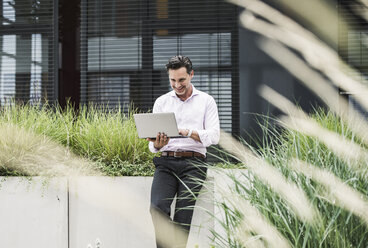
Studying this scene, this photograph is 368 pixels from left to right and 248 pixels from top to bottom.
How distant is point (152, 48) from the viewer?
538cm

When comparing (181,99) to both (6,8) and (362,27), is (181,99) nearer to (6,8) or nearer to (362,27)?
(362,27)

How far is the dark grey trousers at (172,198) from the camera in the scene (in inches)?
99.7

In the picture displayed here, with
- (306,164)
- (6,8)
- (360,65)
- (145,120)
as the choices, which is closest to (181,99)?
(145,120)

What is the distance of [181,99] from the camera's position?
2.98m

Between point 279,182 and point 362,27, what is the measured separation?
4.05 meters

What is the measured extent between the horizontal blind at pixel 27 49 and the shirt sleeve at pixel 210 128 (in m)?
3.21

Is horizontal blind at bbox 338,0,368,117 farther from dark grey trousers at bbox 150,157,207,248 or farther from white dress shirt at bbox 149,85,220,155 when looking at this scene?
dark grey trousers at bbox 150,157,207,248

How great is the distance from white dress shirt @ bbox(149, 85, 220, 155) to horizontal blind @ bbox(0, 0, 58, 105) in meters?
3.03

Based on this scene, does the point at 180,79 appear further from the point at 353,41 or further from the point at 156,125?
the point at 353,41

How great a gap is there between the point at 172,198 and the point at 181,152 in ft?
1.06

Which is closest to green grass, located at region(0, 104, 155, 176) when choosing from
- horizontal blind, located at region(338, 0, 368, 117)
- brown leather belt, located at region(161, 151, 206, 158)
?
brown leather belt, located at region(161, 151, 206, 158)

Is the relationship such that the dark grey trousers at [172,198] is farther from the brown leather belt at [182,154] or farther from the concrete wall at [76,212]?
the concrete wall at [76,212]

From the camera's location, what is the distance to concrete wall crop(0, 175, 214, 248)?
3109 millimetres

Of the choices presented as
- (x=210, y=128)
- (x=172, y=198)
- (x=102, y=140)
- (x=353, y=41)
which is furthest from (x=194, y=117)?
(x=353, y=41)
